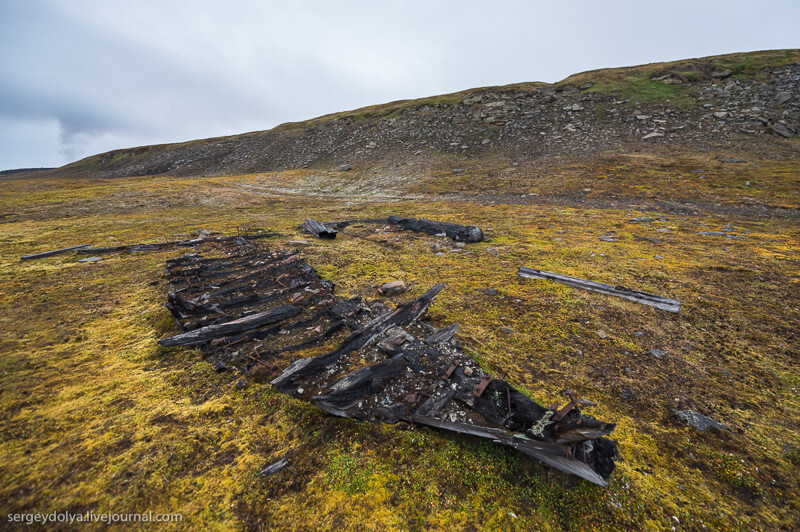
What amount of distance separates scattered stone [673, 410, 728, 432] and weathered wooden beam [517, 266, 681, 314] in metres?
2.84

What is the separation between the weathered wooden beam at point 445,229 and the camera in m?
10.1

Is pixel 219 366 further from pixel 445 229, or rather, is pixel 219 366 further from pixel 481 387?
pixel 445 229

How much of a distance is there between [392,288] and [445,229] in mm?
5325

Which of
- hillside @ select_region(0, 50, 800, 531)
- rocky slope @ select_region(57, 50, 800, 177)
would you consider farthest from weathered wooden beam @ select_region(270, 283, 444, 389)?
rocky slope @ select_region(57, 50, 800, 177)

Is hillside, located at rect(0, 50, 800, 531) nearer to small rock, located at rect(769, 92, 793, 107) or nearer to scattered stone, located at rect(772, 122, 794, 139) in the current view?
scattered stone, located at rect(772, 122, 794, 139)

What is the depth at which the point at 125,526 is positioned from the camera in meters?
2.17

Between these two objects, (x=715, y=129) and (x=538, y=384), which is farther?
(x=715, y=129)

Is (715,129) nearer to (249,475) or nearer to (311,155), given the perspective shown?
(249,475)

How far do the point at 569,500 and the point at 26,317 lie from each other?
884cm

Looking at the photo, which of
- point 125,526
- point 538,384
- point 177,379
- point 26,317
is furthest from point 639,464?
point 26,317

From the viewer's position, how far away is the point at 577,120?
92.0ft

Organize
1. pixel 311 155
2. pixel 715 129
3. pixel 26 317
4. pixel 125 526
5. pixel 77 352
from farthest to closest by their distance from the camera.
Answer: pixel 311 155 → pixel 715 129 → pixel 26 317 → pixel 77 352 → pixel 125 526

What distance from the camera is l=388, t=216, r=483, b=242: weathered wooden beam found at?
10.1 m

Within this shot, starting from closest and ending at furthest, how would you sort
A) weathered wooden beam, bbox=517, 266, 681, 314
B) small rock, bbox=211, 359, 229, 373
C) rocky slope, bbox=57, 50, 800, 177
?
small rock, bbox=211, 359, 229, 373 → weathered wooden beam, bbox=517, 266, 681, 314 → rocky slope, bbox=57, 50, 800, 177
